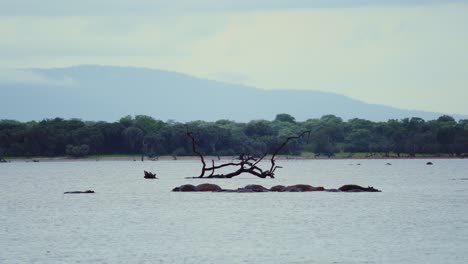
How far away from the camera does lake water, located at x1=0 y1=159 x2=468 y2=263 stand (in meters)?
39.8

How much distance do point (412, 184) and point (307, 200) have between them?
29.3 metres

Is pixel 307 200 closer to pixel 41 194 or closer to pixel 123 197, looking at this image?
pixel 123 197

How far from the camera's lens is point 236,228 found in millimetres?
50656

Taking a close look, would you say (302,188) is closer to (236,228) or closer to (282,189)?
(282,189)

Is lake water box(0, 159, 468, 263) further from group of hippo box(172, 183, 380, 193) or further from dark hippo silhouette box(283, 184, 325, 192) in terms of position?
group of hippo box(172, 183, 380, 193)

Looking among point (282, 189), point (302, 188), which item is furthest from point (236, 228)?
point (282, 189)

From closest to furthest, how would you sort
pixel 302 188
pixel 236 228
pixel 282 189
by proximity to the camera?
pixel 236 228
pixel 302 188
pixel 282 189

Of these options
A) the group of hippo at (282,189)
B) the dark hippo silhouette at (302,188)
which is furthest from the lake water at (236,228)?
the group of hippo at (282,189)

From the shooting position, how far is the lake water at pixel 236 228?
39.8 meters

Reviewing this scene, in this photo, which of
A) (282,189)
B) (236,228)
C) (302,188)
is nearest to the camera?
(236,228)

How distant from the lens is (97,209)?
211 feet

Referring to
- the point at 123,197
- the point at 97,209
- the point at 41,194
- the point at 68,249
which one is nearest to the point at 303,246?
the point at 68,249

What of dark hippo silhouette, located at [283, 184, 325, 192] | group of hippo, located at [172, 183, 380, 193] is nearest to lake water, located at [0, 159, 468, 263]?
dark hippo silhouette, located at [283, 184, 325, 192]

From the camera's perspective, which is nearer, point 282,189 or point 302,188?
point 302,188
